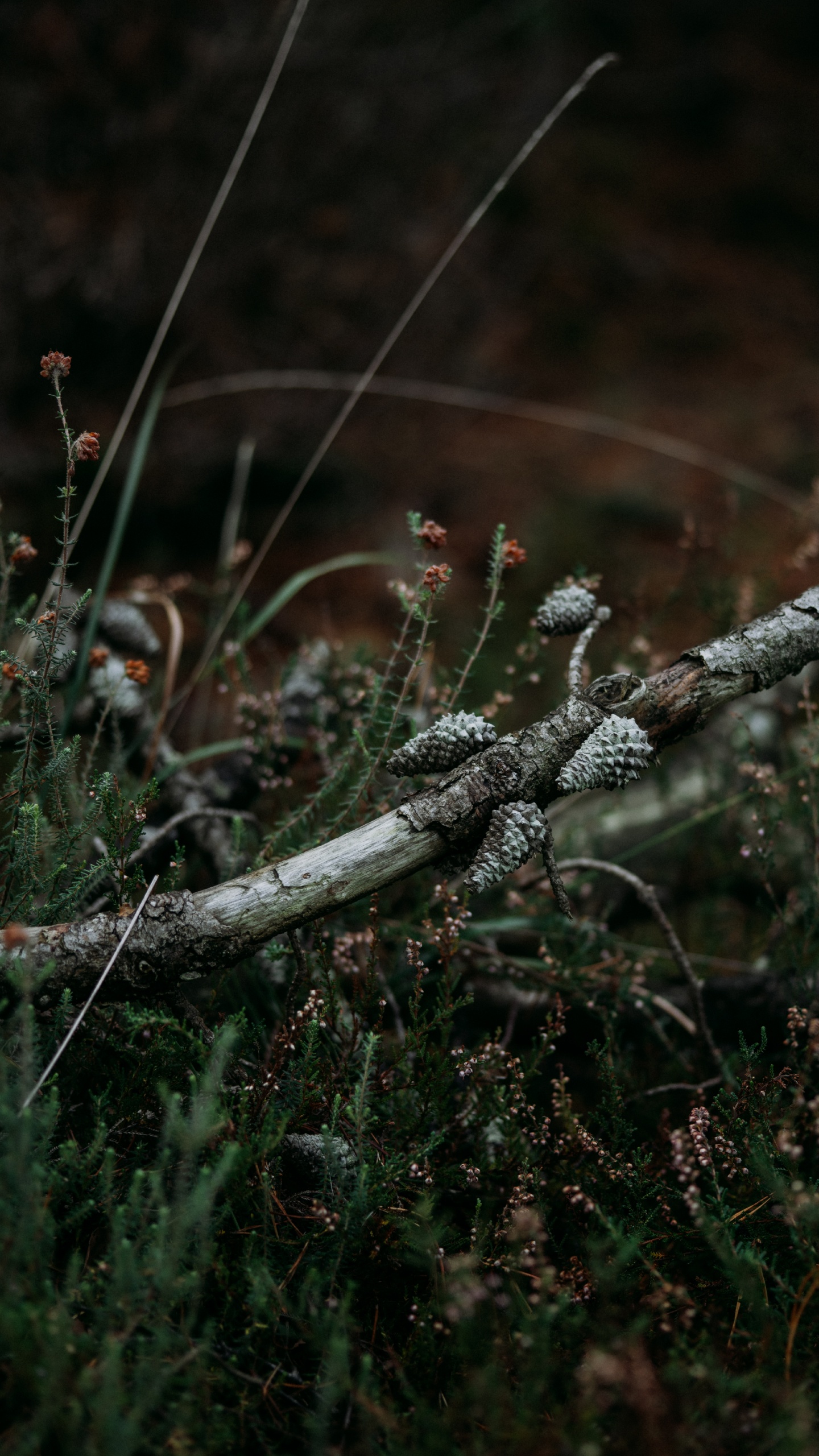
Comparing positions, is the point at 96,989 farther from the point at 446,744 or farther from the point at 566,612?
the point at 566,612

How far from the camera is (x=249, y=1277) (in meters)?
0.74

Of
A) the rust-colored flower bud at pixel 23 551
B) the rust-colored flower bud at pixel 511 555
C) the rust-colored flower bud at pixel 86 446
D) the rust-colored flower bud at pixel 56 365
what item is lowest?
the rust-colored flower bud at pixel 511 555

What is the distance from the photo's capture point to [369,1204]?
85cm

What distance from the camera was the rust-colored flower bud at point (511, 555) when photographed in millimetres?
1059

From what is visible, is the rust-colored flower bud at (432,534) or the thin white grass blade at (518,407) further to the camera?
the thin white grass blade at (518,407)

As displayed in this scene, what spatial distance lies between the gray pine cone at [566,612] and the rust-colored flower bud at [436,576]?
0.49 feet

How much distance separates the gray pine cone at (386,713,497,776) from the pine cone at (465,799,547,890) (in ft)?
0.29

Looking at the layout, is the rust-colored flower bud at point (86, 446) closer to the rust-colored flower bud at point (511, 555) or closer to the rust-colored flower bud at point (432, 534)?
the rust-colored flower bud at point (432, 534)

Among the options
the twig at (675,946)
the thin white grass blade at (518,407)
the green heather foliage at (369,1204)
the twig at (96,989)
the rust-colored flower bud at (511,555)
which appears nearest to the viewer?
the green heather foliage at (369,1204)

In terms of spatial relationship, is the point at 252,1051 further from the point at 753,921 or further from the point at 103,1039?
the point at 753,921

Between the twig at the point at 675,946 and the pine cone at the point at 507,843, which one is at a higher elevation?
the pine cone at the point at 507,843

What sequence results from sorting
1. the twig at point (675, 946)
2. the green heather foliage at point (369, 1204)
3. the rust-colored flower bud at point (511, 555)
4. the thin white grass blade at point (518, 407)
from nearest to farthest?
the green heather foliage at point (369, 1204) → the rust-colored flower bud at point (511, 555) → the twig at point (675, 946) → the thin white grass blade at point (518, 407)

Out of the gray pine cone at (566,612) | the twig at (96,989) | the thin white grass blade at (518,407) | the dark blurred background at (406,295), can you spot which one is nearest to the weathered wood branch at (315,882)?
the twig at (96,989)

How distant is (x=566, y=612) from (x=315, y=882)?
0.47 meters
